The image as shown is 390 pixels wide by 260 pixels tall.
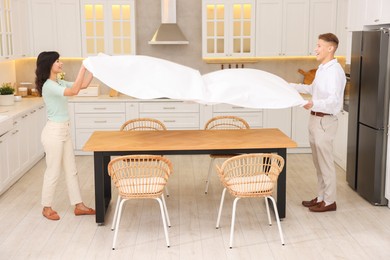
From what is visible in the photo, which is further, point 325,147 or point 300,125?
point 300,125

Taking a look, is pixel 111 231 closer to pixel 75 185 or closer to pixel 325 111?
pixel 75 185

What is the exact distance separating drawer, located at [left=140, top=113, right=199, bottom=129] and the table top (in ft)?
8.61

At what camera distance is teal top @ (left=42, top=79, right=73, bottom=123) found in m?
5.44

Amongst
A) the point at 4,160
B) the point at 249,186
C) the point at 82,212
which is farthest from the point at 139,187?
the point at 4,160

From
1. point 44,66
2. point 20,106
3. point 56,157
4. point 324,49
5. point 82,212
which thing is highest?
point 324,49

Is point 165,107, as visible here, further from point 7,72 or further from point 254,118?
point 7,72

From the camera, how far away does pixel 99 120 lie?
28.7 feet

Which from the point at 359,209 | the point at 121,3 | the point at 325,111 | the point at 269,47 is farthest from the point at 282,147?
the point at 121,3

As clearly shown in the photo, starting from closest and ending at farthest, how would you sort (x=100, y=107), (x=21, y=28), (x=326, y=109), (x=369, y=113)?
(x=326, y=109)
(x=369, y=113)
(x=21, y=28)
(x=100, y=107)

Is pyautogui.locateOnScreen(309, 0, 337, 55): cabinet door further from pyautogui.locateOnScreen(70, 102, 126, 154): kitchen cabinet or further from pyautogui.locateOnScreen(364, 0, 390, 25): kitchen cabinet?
pyautogui.locateOnScreen(70, 102, 126, 154): kitchen cabinet

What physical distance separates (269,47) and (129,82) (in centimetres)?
416

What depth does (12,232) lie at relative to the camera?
5473 mm

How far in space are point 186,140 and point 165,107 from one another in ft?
10.4

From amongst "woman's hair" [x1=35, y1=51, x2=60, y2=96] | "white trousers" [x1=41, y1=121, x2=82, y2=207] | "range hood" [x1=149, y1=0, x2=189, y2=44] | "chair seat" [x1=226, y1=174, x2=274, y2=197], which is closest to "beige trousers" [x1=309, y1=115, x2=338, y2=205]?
"chair seat" [x1=226, y1=174, x2=274, y2=197]
